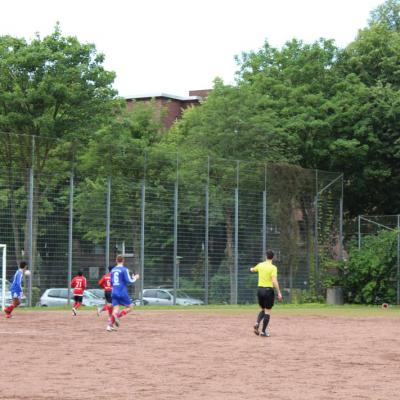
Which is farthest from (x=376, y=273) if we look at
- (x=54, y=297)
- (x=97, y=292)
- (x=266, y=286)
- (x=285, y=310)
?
(x=266, y=286)

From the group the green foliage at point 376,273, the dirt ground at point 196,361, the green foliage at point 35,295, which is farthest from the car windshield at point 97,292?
the green foliage at point 376,273

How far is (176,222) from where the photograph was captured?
40.0m

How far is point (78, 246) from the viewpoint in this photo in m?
36.4

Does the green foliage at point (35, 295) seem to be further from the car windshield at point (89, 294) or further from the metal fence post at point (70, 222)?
the car windshield at point (89, 294)

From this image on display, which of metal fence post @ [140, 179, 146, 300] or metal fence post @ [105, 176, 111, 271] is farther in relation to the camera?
metal fence post @ [140, 179, 146, 300]

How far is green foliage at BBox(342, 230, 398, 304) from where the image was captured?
141 ft

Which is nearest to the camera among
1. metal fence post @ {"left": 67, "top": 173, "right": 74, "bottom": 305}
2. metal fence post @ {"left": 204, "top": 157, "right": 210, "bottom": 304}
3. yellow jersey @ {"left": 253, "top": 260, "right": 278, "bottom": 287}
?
yellow jersey @ {"left": 253, "top": 260, "right": 278, "bottom": 287}

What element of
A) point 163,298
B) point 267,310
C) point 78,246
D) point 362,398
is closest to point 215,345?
point 267,310

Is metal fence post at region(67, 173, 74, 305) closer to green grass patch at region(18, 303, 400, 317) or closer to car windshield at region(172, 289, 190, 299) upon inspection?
green grass patch at region(18, 303, 400, 317)

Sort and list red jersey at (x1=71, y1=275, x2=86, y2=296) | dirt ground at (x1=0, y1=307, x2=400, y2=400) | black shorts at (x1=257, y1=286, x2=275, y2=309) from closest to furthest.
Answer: dirt ground at (x1=0, y1=307, x2=400, y2=400) → black shorts at (x1=257, y1=286, x2=275, y2=309) → red jersey at (x1=71, y1=275, x2=86, y2=296)

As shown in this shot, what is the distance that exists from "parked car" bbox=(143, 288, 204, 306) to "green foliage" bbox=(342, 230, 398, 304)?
8087mm

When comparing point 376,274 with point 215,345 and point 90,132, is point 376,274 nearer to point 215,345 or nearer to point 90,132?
point 90,132

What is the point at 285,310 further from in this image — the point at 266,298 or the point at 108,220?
the point at 266,298

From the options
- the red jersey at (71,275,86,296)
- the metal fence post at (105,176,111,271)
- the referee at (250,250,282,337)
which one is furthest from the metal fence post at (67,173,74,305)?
the referee at (250,250,282,337)
